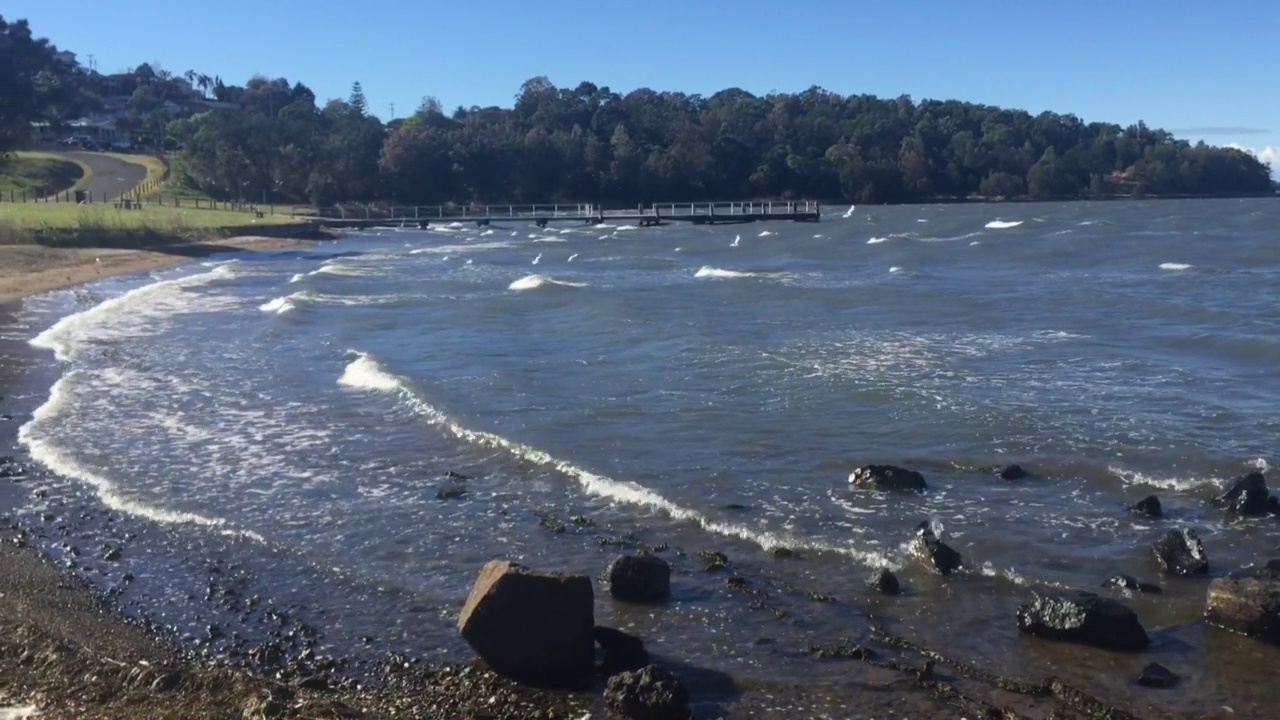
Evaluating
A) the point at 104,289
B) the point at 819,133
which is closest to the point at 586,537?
the point at 104,289

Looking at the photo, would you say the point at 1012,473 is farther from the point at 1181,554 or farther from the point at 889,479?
the point at 1181,554

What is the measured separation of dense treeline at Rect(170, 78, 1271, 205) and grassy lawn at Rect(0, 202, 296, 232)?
3509 cm

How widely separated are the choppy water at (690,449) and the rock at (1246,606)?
231 millimetres

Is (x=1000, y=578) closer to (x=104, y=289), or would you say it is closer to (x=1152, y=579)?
(x=1152, y=579)

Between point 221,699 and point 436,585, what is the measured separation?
9.94 feet

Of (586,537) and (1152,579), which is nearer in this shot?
(1152,579)

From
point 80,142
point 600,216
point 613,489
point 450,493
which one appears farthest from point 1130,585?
point 80,142

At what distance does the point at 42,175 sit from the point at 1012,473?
101448 mm

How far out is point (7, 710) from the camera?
25.4ft

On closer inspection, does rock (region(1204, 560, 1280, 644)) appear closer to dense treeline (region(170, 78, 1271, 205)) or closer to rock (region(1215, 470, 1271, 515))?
rock (region(1215, 470, 1271, 515))

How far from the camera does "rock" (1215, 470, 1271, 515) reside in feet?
42.4

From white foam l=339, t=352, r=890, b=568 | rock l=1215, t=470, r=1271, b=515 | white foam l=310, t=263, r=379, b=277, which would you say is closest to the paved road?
white foam l=310, t=263, r=379, b=277

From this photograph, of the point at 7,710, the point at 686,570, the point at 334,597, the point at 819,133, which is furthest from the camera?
the point at 819,133

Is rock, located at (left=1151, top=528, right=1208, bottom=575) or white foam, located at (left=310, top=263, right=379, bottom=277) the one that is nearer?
rock, located at (left=1151, top=528, right=1208, bottom=575)
